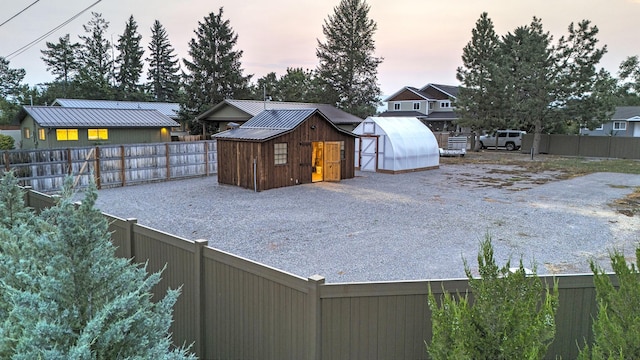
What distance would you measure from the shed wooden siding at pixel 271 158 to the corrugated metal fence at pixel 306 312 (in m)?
11.7

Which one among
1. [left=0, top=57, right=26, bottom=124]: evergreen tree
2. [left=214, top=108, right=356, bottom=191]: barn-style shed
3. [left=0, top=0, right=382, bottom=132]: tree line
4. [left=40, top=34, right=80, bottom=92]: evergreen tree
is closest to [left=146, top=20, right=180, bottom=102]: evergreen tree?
[left=0, top=0, right=382, bottom=132]: tree line

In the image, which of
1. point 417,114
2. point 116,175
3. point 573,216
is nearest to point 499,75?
point 417,114

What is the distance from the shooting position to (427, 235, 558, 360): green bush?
263 centimetres

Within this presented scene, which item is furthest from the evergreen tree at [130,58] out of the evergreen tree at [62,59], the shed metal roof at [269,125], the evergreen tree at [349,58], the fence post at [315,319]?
the fence post at [315,319]

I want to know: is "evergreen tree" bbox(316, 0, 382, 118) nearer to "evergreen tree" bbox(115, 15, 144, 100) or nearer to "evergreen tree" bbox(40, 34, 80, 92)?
"evergreen tree" bbox(115, 15, 144, 100)

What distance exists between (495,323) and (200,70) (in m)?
37.6

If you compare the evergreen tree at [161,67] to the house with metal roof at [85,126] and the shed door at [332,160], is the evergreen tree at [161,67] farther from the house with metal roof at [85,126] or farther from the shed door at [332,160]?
the shed door at [332,160]

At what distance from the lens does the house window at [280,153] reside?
1664 centimetres

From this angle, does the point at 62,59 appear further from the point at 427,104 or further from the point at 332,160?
the point at 332,160

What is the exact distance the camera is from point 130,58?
186 ft

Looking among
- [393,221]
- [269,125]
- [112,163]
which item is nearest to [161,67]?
[112,163]

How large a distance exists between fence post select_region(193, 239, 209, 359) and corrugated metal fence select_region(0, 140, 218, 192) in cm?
976

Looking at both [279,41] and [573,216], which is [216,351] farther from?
[279,41]

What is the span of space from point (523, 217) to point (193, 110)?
29407 millimetres
